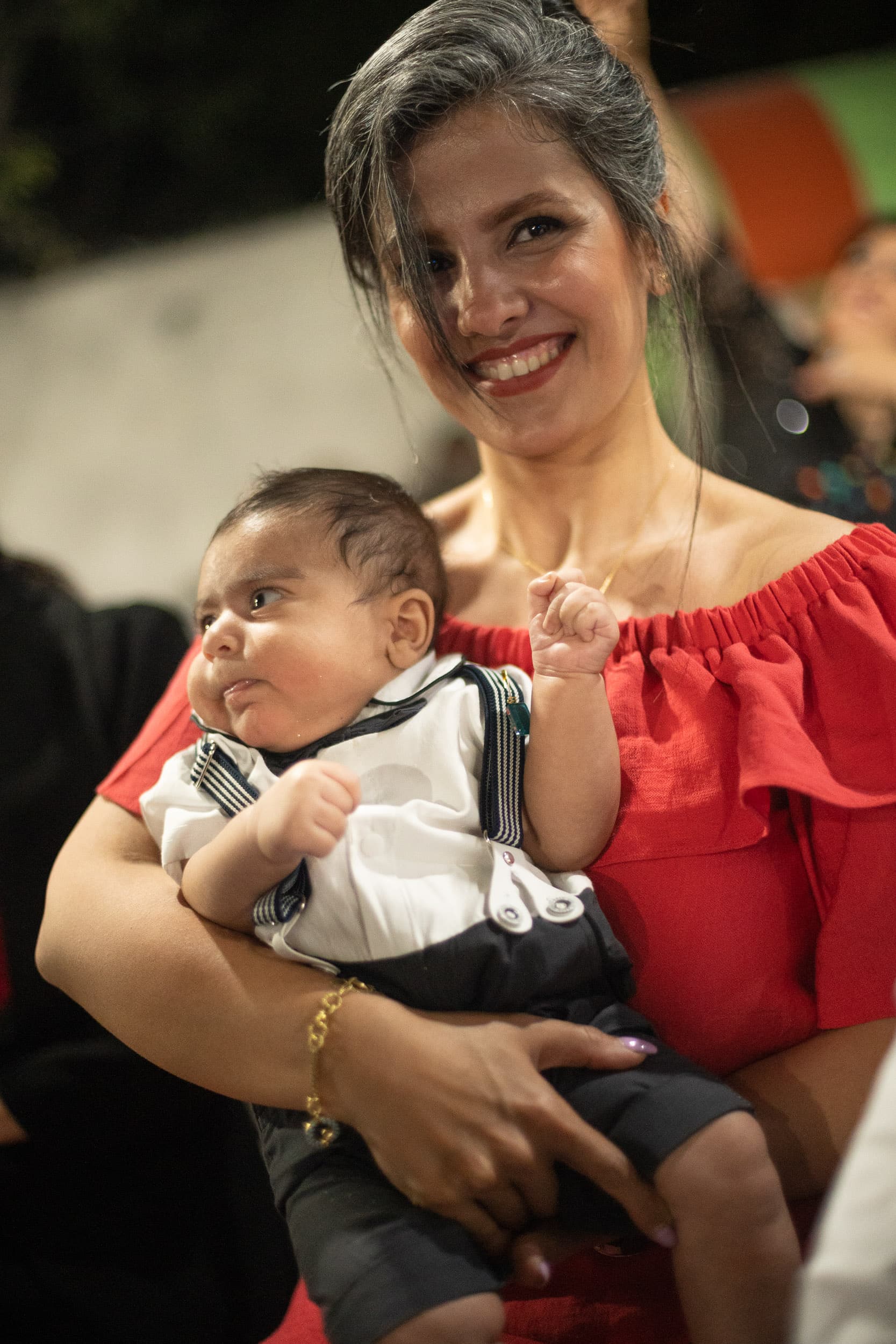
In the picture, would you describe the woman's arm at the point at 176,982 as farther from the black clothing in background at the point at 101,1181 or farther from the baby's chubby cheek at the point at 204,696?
the black clothing in background at the point at 101,1181

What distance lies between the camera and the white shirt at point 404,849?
1032mm

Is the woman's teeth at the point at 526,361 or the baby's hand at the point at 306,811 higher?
the woman's teeth at the point at 526,361

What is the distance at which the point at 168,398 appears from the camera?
3521 millimetres

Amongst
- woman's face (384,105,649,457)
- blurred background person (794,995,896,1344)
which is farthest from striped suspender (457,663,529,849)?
blurred background person (794,995,896,1344)

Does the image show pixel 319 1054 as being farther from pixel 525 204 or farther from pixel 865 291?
pixel 865 291

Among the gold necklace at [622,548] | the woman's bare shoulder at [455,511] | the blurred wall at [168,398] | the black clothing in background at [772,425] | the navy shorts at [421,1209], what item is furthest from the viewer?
the blurred wall at [168,398]

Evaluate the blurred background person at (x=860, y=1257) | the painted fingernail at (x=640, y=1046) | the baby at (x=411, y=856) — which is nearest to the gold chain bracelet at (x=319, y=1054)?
the baby at (x=411, y=856)

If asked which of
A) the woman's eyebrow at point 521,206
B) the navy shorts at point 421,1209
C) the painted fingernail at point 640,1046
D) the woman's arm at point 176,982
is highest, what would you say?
the woman's eyebrow at point 521,206

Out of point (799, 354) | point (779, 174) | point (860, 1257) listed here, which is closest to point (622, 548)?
point (860, 1257)

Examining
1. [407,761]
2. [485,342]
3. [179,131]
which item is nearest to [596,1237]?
[407,761]

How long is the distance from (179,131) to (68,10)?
1.24 feet

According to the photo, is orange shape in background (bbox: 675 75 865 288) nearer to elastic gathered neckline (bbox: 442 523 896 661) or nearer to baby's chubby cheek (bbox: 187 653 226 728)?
elastic gathered neckline (bbox: 442 523 896 661)

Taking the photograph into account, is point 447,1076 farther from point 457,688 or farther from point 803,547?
point 803,547

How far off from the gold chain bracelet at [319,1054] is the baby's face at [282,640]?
9.6 inches
